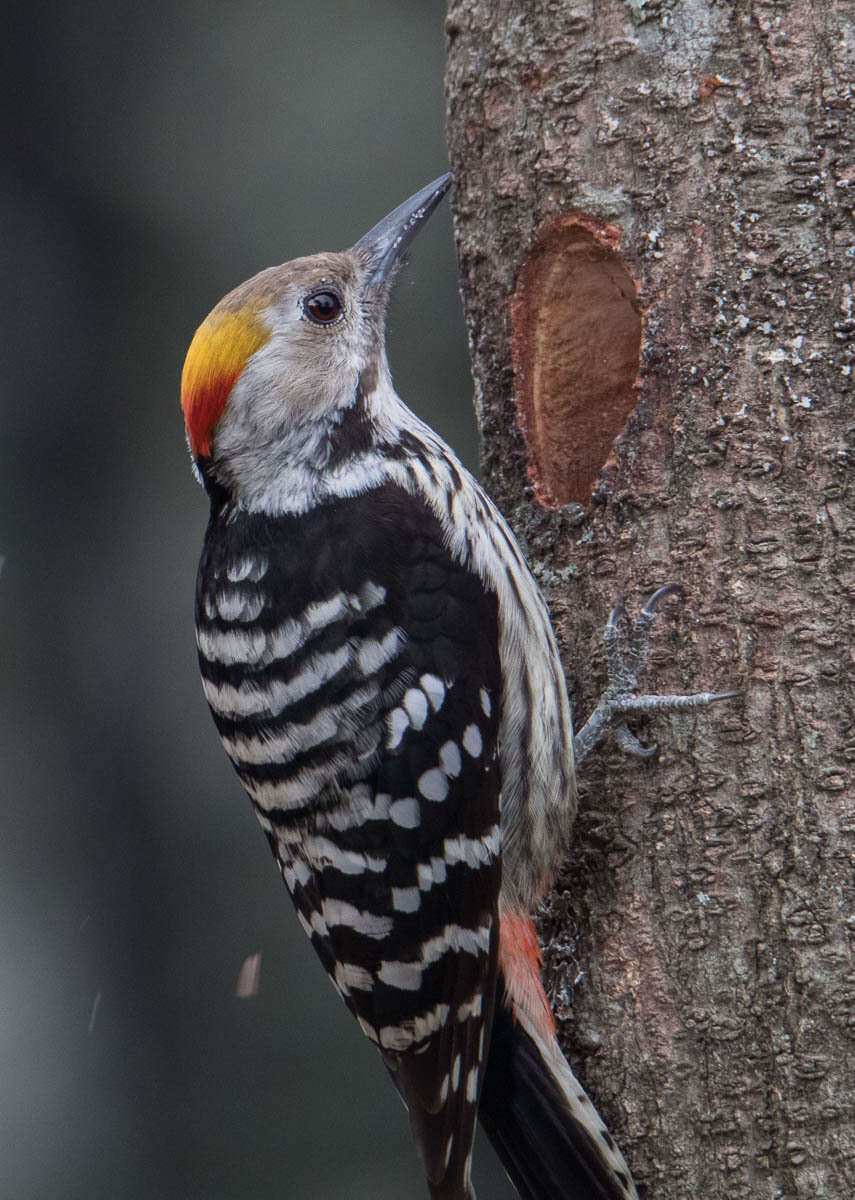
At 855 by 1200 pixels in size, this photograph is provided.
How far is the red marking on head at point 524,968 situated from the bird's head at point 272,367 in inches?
42.3

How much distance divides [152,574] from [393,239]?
8.63 feet

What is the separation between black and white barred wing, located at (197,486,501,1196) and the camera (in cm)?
231

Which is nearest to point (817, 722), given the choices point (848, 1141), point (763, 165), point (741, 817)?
point (741, 817)

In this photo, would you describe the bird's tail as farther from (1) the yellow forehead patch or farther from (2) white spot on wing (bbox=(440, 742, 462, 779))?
(1) the yellow forehead patch

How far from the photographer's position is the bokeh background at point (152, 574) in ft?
15.8

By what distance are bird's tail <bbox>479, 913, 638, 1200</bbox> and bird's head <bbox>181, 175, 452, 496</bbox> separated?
1.09 metres

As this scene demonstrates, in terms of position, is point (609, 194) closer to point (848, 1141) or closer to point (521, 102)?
point (521, 102)

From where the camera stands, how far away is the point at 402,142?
546cm

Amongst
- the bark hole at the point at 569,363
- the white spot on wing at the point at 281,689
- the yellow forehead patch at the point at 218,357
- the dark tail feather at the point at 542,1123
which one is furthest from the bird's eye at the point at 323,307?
the dark tail feather at the point at 542,1123

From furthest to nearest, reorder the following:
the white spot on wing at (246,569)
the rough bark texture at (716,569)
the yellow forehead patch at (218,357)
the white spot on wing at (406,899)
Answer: the yellow forehead patch at (218,357) → the white spot on wing at (246,569) → the white spot on wing at (406,899) → the rough bark texture at (716,569)

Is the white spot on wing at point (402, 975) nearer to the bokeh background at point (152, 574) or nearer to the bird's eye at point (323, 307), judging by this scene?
the bird's eye at point (323, 307)

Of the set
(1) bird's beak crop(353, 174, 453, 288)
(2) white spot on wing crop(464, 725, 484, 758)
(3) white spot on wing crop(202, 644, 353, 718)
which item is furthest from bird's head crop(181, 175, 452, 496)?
(2) white spot on wing crop(464, 725, 484, 758)

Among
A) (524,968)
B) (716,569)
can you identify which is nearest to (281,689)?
(524,968)

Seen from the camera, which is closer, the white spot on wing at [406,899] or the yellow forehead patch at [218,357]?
the white spot on wing at [406,899]
